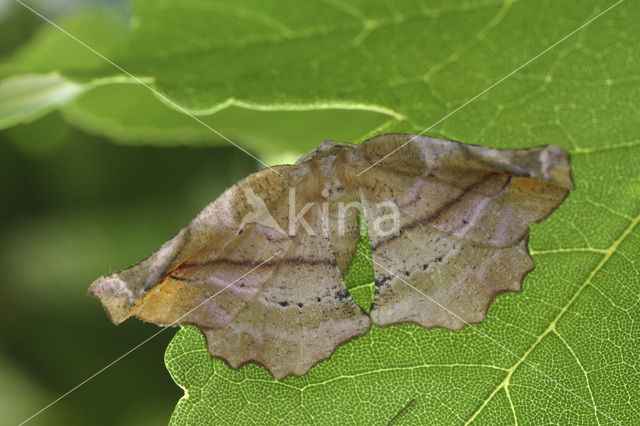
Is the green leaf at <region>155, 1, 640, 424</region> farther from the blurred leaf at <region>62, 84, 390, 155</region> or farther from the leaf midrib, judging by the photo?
the blurred leaf at <region>62, 84, 390, 155</region>

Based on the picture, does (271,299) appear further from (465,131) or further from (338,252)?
(465,131)

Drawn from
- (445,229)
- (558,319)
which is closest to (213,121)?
(445,229)

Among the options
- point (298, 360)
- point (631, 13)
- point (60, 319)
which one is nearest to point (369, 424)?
point (298, 360)

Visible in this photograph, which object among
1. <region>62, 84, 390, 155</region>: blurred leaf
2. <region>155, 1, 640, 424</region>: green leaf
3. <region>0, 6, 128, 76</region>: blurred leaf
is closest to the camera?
<region>155, 1, 640, 424</region>: green leaf

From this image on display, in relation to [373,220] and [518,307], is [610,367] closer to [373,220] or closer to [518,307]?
[518,307]

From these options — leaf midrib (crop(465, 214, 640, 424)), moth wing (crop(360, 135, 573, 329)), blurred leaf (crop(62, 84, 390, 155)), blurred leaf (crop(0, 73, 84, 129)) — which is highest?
blurred leaf (crop(0, 73, 84, 129))

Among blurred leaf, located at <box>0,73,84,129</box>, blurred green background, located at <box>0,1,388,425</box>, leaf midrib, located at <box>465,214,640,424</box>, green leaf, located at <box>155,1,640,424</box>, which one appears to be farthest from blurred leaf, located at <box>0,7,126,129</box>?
leaf midrib, located at <box>465,214,640,424</box>
